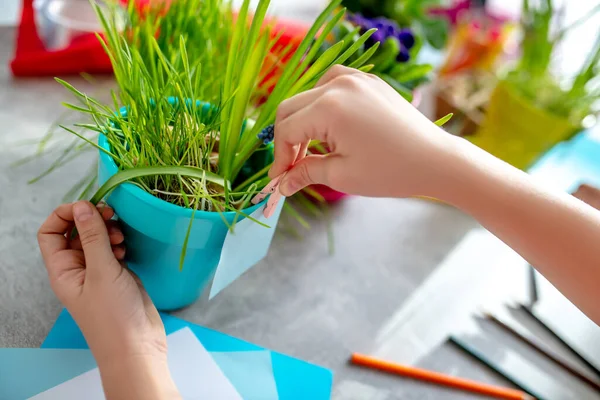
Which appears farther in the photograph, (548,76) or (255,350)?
(548,76)

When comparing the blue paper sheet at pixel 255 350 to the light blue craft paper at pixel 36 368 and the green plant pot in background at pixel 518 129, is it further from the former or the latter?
the green plant pot in background at pixel 518 129

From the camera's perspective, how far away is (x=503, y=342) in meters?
0.52

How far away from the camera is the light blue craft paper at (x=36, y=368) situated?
38 centimetres

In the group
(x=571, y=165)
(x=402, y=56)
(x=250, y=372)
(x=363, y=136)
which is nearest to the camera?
(x=363, y=136)

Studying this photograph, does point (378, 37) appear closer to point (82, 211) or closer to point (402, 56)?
point (402, 56)

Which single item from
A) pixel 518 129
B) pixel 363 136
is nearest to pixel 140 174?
pixel 363 136

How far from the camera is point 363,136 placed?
327 mm

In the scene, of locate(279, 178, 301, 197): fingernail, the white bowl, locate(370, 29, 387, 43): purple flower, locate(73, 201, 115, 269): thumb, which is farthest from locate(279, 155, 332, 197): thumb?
the white bowl

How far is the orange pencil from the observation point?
469mm

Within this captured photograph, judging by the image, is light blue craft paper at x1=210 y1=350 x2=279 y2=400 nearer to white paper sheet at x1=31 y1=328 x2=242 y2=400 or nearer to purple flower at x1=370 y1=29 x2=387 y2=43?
white paper sheet at x1=31 y1=328 x2=242 y2=400

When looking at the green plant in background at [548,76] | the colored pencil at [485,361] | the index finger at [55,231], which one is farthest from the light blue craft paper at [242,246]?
the green plant in background at [548,76]

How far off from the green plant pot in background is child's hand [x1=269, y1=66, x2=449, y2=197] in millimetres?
371

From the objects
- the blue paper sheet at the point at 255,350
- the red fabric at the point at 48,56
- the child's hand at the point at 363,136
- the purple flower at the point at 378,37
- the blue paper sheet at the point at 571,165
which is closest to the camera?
the child's hand at the point at 363,136

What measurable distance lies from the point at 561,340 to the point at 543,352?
0.03 meters
